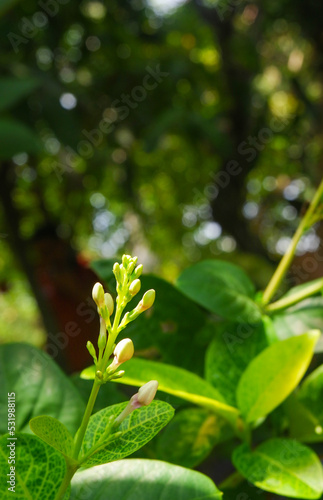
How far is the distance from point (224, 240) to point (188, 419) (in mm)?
1726

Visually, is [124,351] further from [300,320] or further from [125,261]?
[300,320]

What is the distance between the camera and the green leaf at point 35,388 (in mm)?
343

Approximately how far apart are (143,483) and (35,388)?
0.38 ft

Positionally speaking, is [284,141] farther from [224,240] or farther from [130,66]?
[130,66]

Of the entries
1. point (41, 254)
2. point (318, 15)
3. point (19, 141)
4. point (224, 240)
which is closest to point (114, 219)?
point (224, 240)

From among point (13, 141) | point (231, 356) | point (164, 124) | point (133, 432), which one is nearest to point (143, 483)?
point (133, 432)

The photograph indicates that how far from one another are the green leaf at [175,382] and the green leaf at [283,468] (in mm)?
28

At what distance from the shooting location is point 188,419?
1.32ft

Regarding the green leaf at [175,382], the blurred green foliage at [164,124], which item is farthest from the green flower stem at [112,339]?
the blurred green foliage at [164,124]

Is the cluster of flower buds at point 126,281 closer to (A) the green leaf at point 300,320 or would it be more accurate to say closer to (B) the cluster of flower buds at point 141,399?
(B) the cluster of flower buds at point 141,399

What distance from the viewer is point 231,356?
0.41 metres

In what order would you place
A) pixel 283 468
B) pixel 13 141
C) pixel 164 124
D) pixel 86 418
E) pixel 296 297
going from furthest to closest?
pixel 164 124, pixel 13 141, pixel 296 297, pixel 283 468, pixel 86 418

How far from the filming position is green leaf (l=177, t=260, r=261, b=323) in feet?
1.38

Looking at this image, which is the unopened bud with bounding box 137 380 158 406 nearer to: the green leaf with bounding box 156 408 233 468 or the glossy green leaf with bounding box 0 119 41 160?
the green leaf with bounding box 156 408 233 468
